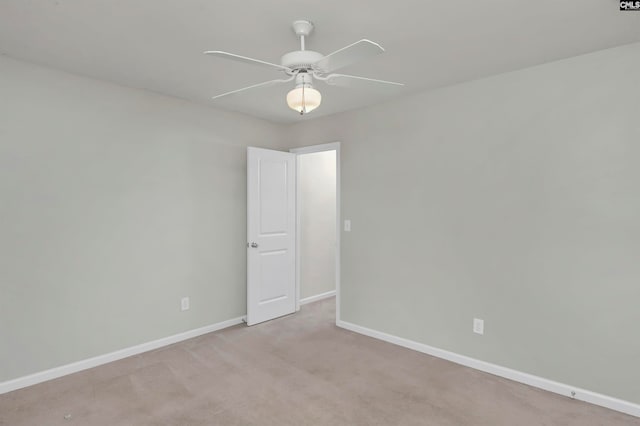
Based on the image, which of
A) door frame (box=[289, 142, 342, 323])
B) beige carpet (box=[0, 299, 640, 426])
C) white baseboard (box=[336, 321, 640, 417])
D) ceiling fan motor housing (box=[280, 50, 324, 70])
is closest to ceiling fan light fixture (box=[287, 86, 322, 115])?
ceiling fan motor housing (box=[280, 50, 324, 70])

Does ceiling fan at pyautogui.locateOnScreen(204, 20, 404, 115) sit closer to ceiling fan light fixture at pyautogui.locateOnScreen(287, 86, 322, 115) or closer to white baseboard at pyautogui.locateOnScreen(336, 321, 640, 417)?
ceiling fan light fixture at pyautogui.locateOnScreen(287, 86, 322, 115)

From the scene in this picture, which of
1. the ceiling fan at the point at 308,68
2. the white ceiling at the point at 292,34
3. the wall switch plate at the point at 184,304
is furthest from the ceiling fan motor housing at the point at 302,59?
the wall switch plate at the point at 184,304

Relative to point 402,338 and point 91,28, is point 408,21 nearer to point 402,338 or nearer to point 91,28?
point 91,28

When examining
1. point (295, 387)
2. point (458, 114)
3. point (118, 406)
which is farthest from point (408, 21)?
point (118, 406)

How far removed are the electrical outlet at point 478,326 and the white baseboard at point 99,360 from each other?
2.59 m

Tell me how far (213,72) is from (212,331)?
265cm

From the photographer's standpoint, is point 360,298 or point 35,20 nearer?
point 35,20

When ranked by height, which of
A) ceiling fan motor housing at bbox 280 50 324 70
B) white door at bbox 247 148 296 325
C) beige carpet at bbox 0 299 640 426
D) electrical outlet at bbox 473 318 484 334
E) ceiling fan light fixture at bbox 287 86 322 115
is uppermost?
ceiling fan motor housing at bbox 280 50 324 70

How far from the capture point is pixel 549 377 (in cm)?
262

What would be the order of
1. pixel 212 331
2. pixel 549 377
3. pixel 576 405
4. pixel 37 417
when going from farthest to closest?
pixel 212 331, pixel 549 377, pixel 576 405, pixel 37 417

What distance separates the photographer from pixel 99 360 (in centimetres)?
298

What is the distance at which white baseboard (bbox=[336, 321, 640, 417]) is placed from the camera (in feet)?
7.73

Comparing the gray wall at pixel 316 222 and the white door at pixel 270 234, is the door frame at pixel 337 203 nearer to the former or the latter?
the white door at pixel 270 234

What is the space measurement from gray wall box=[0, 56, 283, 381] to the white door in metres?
0.23
